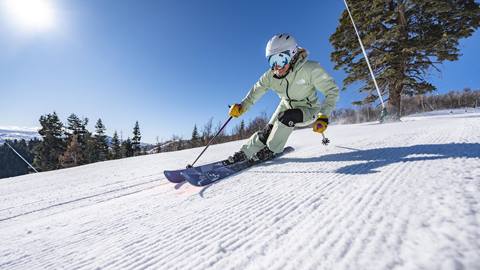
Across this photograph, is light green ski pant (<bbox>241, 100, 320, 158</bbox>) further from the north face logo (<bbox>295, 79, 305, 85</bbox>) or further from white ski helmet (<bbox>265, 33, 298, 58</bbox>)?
white ski helmet (<bbox>265, 33, 298, 58</bbox>)

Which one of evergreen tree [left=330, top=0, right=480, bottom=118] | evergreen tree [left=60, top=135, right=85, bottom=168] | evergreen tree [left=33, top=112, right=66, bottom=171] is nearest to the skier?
evergreen tree [left=330, top=0, right=480, bottom=118]

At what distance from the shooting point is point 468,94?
60.2 m

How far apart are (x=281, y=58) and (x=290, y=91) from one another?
49 cm

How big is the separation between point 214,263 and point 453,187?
122cm

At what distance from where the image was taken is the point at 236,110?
378 centimetres

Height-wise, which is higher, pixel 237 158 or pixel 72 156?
pixel 237 158

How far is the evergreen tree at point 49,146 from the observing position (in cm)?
3359

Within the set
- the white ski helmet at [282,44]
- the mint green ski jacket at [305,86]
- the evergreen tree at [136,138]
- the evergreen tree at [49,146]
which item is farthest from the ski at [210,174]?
the evergreen tree at [136,138]

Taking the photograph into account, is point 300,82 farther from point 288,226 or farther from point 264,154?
point 288,226

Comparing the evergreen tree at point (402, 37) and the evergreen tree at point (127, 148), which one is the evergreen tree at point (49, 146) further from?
the evergreen tree at point (402, 37)

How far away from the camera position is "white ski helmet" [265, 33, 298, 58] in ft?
10.4

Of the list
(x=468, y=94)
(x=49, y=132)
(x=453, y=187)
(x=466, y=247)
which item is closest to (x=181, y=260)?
(x=466, y=247)

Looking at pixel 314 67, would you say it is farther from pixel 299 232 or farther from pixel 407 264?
pixel 407 264

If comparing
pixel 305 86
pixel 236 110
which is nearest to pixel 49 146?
pixel 236 110
